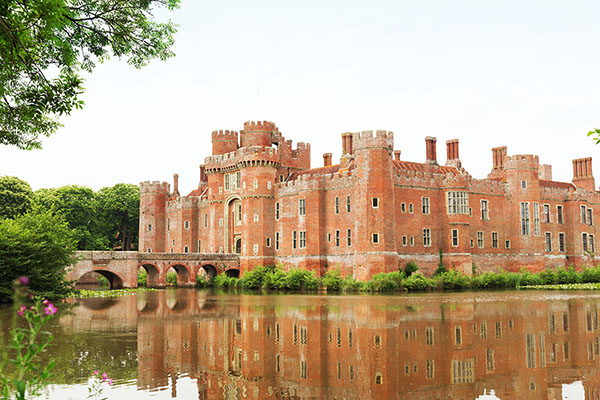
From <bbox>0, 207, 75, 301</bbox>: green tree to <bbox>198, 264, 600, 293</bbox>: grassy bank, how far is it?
68.5 feet

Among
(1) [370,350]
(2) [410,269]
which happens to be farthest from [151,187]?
(1) [370,350]

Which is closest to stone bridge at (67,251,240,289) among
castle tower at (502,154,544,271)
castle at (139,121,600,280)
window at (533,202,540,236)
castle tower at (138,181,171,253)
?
castle at (139,121,600,280)

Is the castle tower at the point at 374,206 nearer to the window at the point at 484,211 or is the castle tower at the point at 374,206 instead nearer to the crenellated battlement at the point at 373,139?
the crenellated battlement at the point at 373,139

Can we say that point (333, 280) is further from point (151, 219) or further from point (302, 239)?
point (151, 219)

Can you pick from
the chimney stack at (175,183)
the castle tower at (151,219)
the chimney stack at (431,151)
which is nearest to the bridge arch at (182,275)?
the castle tower at (151,219)

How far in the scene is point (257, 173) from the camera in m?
59.2

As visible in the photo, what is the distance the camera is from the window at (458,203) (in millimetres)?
53156

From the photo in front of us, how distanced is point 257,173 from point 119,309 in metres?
29.0

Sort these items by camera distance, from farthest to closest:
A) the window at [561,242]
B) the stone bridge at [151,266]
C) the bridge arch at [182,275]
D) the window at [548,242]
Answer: the bridge arch at [182,275] < the window at [561,242] < the window at [548,242] < the stone bridge at [151,266]

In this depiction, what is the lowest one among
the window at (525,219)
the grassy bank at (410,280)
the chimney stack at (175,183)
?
the grassy bank at (410,280)

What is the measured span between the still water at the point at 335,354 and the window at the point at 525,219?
96.5 ft

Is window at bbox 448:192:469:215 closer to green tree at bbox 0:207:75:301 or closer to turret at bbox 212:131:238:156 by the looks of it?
turret at bbox 212:131:238:156

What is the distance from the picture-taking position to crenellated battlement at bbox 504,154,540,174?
56.1 meters

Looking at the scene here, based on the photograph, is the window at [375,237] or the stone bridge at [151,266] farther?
the stone bridge at [151,266]
